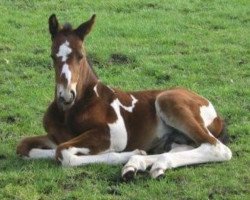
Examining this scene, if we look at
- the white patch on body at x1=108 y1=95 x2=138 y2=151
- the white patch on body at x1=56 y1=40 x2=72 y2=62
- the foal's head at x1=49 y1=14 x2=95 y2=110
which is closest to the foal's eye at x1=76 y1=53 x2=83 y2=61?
the foal's head at x1=49 y1=14 x2=95 y2=110

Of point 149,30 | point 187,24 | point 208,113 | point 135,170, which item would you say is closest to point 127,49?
point 149,30

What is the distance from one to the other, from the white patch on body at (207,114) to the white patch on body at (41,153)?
5.95 feet

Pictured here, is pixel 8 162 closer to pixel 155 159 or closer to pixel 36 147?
pixel 36 147

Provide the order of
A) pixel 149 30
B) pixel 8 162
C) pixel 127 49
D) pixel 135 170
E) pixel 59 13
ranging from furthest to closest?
pixel 59 13 → pixel 149 30 → pixel 127 49 → pixel 8 162 → pixel 135 170

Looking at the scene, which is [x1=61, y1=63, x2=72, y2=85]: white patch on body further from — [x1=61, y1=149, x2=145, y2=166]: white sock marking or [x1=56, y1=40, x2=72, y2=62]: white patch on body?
[x1=61, y1=149, x2=145, y2=166]: white sock marking

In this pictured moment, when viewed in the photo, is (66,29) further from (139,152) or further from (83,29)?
(139,152)

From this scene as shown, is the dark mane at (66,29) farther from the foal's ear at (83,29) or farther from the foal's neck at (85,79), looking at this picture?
the foal's neck at (85,79)

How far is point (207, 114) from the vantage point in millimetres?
8555

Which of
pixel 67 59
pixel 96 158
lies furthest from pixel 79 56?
pixel 96 158

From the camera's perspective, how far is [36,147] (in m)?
8.38

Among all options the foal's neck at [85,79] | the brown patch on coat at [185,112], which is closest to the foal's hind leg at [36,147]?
the foal's neck at [85,79]

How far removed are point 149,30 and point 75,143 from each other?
6.83m

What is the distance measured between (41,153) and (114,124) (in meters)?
0.91

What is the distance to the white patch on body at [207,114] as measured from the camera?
27.8ft
